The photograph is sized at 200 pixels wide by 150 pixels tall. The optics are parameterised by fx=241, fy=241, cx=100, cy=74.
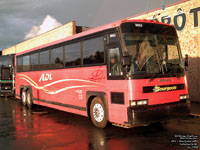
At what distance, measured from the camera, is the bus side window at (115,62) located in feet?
23.3

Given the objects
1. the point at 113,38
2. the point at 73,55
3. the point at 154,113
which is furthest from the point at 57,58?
the point at 154,113

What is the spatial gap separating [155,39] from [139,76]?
138 cm

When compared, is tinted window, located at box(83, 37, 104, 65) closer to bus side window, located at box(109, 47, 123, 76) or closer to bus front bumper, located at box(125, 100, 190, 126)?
bus side window, located at box(109, 47, 123, 76)

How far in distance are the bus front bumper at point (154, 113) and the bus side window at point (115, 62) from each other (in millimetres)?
1182

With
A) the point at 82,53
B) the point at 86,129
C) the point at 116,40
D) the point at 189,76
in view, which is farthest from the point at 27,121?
the point at 189,76

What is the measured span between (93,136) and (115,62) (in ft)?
7.55

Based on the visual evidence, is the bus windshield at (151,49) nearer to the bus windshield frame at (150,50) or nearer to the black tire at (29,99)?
the bus windshield frame at (150,50)

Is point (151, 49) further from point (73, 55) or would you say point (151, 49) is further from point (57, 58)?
point (57, 58)

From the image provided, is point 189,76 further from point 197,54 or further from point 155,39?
point 155,39

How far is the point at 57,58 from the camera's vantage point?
11.1 metres

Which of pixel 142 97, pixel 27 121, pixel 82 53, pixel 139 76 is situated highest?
pixel 82 53

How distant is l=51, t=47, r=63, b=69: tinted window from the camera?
1077 centimetres

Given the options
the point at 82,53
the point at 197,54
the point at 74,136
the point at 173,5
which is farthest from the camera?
the point at 173,5

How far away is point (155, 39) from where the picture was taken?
7336mm
